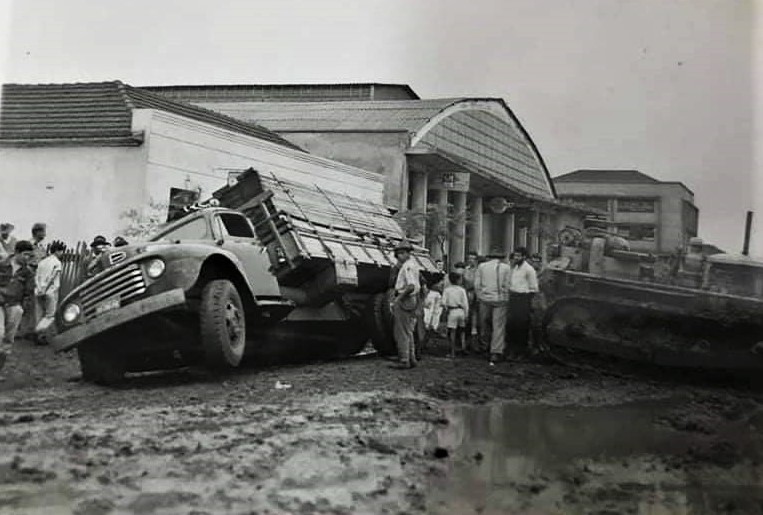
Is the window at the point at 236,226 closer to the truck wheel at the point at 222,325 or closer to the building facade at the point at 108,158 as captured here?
the building facade at the point at 108,158

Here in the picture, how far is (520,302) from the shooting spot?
261 inches

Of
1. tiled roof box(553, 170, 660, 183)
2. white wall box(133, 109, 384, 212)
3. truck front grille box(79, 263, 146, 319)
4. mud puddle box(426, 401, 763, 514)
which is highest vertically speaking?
white wall box(133, 109, 384, 212)

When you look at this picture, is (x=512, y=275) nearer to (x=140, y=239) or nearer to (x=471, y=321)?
(x=471, y=321)

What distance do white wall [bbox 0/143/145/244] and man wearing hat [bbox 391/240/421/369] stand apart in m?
2.08

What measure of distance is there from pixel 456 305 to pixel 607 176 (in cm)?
256

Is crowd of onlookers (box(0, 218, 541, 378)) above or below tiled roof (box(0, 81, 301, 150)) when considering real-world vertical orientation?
below

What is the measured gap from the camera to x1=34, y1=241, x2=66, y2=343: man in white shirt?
5.67m

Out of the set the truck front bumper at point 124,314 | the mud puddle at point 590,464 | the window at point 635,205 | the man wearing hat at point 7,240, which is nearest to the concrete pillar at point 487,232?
the window at point 635,205

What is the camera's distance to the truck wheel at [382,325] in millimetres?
6453

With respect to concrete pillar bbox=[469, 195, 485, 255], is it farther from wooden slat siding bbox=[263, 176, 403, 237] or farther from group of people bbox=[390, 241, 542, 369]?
wooden slat siding bbox=[263, 176, 403, 237]

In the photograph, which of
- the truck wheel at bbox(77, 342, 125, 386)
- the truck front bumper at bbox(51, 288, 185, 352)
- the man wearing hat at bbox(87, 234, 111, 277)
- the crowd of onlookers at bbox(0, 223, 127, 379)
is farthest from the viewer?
the crowd of onlookers at bbox(0, 223, 127, 379)

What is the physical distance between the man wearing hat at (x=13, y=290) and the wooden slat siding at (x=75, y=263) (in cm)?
29

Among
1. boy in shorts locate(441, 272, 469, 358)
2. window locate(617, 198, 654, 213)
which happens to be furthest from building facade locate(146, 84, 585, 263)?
window locate(617, 198, 654, 213)

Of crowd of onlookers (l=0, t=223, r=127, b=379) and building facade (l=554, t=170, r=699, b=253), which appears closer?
building facade (l=554, t=170, r=699, b=253)
